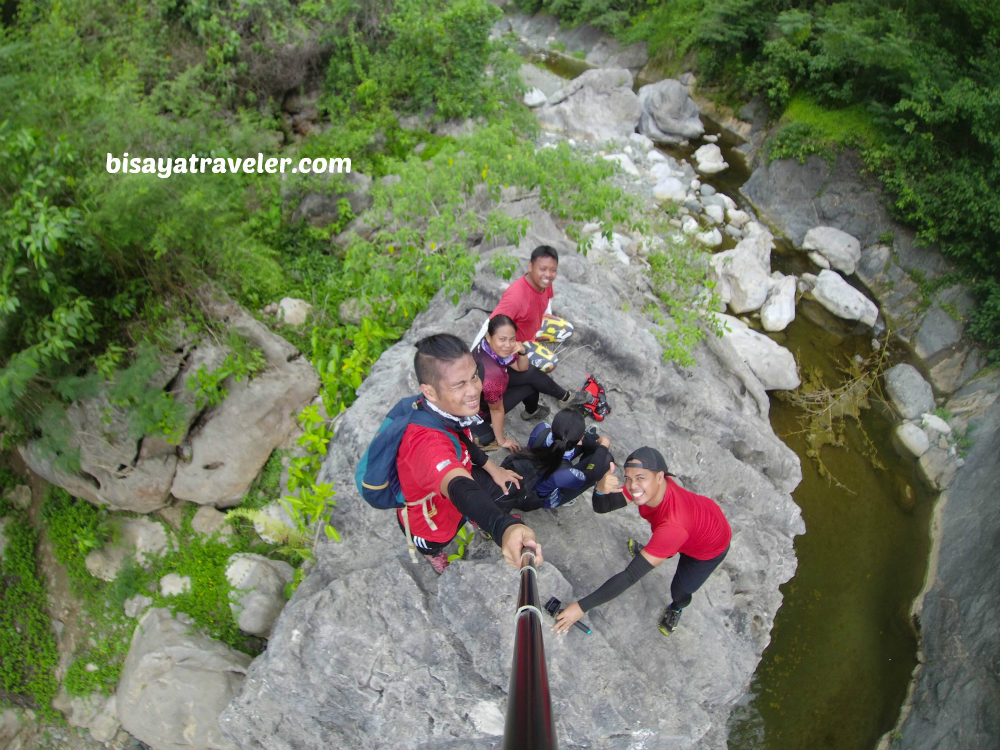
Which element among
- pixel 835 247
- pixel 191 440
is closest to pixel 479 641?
pixel 191 440

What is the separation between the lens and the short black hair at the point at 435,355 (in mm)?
2986

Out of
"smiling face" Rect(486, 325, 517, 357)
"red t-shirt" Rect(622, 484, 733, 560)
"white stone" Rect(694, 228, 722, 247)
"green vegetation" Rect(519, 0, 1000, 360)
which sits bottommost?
"white stone" Rect(694, 228, 722, 247)

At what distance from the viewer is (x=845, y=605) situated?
665cm

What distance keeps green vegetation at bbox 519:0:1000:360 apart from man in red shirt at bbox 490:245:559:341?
887cm

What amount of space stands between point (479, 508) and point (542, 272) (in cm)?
250

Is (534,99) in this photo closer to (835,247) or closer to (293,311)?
(835,247)

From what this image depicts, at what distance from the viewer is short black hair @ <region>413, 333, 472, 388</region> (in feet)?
9.80

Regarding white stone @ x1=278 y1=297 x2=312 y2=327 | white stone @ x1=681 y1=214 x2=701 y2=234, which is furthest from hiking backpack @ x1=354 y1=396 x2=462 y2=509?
white stone @ x1=681 y1=214 x2=701 y2=234

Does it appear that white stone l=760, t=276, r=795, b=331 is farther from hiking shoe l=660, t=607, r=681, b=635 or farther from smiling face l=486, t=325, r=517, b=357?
smiling face l=486, t=325, r=517, b=357

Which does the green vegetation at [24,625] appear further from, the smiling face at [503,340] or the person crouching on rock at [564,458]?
the smiling face at [503,340]

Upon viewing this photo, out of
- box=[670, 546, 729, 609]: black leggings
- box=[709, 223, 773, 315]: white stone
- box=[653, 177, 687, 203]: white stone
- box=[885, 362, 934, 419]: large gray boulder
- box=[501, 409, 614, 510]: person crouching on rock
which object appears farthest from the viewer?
box=[653, 177, 687, 203]: white stone

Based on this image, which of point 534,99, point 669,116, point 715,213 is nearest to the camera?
point 715,213

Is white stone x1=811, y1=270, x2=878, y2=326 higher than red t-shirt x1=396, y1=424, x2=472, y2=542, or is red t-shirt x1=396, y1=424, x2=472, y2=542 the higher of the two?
red t-shirt x1=396, y1=424, x2=472, y2=542

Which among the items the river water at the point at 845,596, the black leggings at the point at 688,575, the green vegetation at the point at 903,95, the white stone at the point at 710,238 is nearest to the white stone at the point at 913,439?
the river water at the point at 845,596
